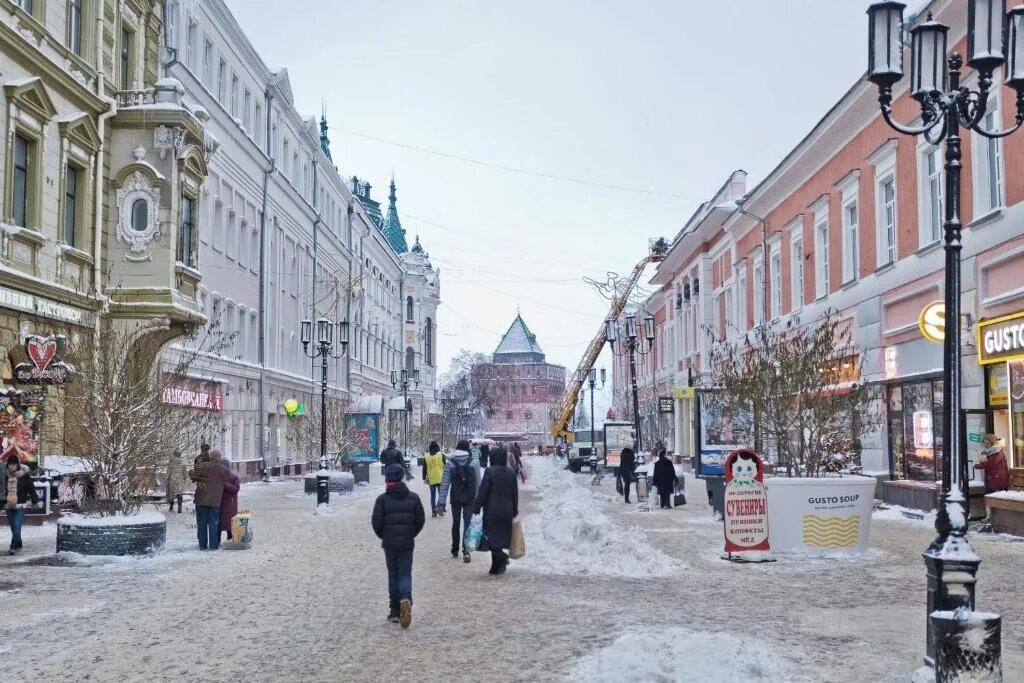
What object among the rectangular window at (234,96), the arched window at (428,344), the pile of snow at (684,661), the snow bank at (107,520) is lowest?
the pile of snow at (684,661)

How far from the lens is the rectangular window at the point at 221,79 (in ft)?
125

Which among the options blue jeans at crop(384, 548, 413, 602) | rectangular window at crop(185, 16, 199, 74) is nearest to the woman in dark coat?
blue jeans at crop(384, 548, 413, 602)

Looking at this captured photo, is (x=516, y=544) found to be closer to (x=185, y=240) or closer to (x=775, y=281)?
(x=185, y=240)

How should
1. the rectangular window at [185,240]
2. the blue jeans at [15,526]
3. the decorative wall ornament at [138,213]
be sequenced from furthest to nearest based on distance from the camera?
the rectangular window at [185,240] → the decorative wall ornament at [138,213] → the blue jeans at [15,526]

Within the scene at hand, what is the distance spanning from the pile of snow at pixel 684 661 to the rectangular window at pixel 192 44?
2953cm

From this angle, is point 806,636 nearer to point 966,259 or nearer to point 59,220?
point 966,259

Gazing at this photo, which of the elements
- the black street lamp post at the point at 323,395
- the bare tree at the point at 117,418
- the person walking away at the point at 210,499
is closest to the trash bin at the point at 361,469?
the black street lamp post at the point at 323,395

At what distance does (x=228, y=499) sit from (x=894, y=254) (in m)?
16.4

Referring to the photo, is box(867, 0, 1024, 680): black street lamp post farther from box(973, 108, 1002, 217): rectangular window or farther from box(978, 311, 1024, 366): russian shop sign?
box(973, 108, 1002, 217): rectangular window

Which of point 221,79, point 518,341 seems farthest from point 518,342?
point 221,79

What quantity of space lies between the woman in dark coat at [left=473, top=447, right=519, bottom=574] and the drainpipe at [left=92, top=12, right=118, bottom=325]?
1334 cm

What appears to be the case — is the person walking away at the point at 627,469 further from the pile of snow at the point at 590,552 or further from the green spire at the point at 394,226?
the green spire at the point at 394,226

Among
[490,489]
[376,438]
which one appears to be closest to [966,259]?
[490,489]

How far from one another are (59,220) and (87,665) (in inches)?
637
